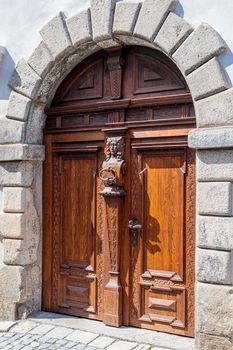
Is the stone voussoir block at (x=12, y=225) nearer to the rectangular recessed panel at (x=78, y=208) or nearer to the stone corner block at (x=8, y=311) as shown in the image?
the rectangular recessed panel at (x=78, y=208)

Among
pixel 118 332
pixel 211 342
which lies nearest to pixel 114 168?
pixel 118 332

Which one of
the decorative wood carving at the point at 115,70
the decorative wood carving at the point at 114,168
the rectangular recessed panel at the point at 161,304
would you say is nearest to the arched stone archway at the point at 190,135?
the decorative wood carving at the point at 115,70

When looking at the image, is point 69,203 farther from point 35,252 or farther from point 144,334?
point 144,334

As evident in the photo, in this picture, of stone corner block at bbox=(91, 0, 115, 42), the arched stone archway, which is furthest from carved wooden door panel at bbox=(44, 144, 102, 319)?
A: stone corner block at bbox=(91, 0, 115, 42)

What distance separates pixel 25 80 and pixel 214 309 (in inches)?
118

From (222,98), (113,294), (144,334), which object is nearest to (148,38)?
(222,98)

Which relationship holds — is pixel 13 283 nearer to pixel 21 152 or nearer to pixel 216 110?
pixel 21 152

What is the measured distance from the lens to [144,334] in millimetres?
4336

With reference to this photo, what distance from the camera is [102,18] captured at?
4.40m

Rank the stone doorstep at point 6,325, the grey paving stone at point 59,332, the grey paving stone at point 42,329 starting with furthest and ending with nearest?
1. the stone doorstep at point 6,325
2. the grey paving stone at point 42,329
3. the grey paving stone at point 59,332

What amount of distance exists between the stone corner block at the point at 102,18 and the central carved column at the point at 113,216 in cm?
94

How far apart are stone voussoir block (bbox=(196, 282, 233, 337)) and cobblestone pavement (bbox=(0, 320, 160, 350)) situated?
556 mm

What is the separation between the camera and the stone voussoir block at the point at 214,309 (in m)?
3.72

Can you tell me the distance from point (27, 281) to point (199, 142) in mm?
2438
